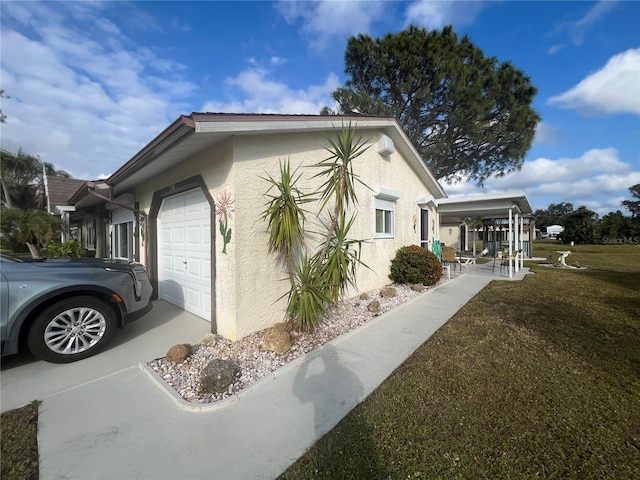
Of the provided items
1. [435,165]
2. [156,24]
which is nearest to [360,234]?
[156,24]

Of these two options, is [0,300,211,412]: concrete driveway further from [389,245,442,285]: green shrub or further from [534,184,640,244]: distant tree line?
[534,184,640,244]: distant tree line

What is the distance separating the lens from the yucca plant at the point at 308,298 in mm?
4148

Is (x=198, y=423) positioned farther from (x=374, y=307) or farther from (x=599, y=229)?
(x=599, y=229)

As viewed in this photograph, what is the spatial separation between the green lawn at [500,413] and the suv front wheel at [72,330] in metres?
3.52

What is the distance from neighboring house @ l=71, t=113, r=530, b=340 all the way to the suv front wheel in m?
1.48

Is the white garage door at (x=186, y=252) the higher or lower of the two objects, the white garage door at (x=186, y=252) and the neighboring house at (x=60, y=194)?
the lower

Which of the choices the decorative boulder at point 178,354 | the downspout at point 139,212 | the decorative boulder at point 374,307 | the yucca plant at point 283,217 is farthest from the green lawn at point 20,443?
the decorative boulder at point 374,307

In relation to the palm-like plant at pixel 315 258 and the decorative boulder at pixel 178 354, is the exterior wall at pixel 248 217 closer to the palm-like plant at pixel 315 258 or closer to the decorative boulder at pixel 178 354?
the palm-like plant at pixel 315 258

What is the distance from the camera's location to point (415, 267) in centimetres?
830

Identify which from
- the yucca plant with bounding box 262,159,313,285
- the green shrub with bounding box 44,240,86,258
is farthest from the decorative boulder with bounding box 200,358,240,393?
the green shrub with bounding box 44,240,86,258

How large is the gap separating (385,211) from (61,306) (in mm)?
7457

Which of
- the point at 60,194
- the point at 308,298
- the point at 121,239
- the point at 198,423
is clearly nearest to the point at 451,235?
the point at 308,298

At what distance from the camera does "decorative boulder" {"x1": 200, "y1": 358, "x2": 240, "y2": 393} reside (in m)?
2.99

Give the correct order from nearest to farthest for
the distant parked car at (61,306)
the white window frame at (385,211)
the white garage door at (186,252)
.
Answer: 1. the distant parked car at (61,306)
2. the white garage door at (186,252)
3. the white window frame at (385,211)
